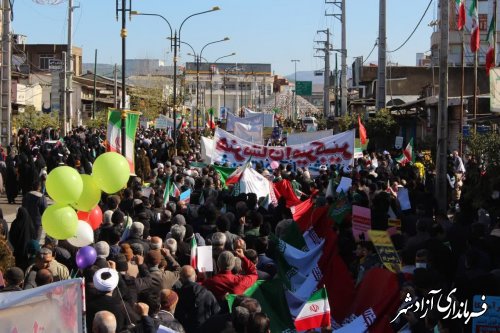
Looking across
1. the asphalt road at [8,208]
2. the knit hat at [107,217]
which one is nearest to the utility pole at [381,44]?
the asphalt road at [8,208]

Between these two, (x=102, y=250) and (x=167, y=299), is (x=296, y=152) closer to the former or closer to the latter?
(x=102, y=250)

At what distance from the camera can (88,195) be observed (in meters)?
10.3

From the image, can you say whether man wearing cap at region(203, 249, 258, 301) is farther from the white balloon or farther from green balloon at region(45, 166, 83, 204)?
green balloon at region(45, 166, 83, 204)

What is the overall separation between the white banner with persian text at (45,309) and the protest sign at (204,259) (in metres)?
3.61

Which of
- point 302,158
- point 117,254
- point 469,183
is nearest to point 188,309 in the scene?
point 117,254

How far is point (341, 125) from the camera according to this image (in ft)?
136

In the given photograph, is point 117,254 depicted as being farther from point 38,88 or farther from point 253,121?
point 38,88

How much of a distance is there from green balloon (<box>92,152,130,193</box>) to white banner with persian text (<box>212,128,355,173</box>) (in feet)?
35.5

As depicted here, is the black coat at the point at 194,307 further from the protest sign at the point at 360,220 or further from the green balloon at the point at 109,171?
the protest sign at the point at 360,220

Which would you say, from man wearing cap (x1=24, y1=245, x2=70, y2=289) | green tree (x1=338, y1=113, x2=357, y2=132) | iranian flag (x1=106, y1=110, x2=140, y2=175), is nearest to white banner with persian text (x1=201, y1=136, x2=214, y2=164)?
iranian flag (x1=106, y1=110, x2=140, y2=175)

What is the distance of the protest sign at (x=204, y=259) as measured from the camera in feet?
31.8

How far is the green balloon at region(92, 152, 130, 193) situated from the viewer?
10211 mm

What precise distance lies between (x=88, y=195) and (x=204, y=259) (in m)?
1.61

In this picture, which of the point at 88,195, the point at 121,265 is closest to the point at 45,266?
the point at 121,265
